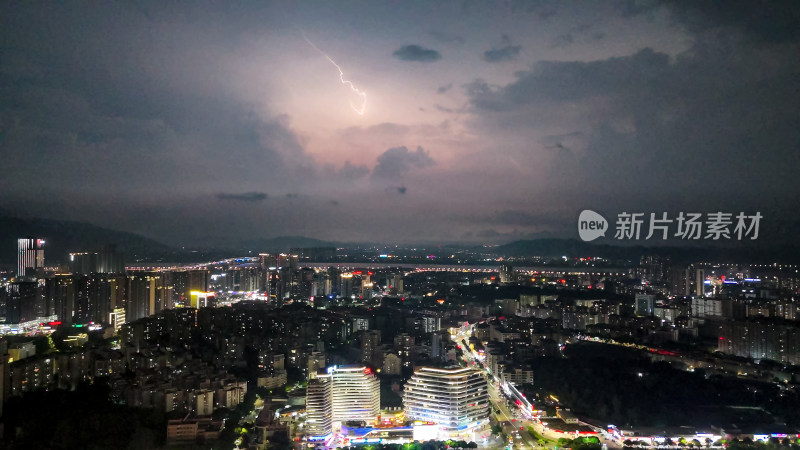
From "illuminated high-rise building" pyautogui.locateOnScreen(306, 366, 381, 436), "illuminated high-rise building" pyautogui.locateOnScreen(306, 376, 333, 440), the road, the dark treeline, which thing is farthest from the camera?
"illuminated high-rise building" pyautogui.locateOnScreen(306, 366, 381, 436)

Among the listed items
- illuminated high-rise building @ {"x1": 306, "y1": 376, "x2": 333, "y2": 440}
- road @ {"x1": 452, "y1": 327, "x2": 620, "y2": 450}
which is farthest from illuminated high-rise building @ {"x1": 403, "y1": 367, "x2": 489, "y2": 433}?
illuminated high-rise building @ {"x1": 306, "y1": 376, "x2": 333, "y2": 440}

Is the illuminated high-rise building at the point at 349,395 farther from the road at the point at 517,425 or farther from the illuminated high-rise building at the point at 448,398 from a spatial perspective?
the road at the point at 517,425

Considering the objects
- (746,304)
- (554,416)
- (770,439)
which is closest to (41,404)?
(554,416)

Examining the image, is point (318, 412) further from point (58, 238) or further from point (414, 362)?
point (58, 238)

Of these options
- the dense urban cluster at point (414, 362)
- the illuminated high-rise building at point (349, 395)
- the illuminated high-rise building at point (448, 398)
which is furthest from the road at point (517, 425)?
the illuminated high-rise building at point (349, 395)

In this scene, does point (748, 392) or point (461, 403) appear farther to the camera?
point (748, 392)

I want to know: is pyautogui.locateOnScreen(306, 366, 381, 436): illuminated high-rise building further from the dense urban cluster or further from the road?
the road

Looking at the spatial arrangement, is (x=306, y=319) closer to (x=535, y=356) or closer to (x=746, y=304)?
(x=535, y=356)
